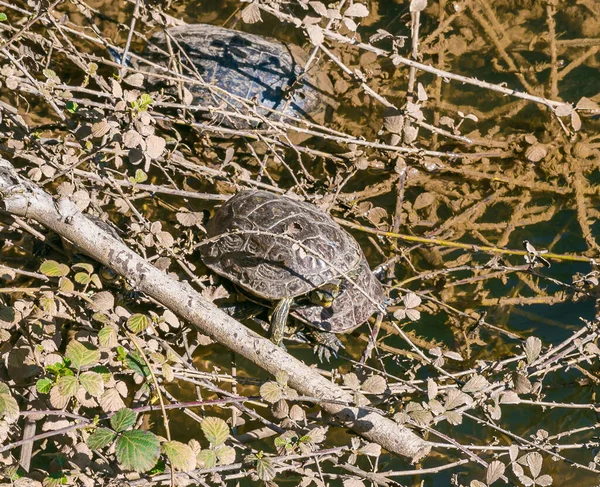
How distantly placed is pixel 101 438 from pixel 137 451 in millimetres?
144

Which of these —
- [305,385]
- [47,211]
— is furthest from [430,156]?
[47,211]

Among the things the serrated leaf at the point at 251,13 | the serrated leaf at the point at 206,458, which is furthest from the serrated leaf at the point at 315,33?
the serrated leaf at the point at 206,458

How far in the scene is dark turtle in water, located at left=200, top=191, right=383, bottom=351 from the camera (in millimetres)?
3146

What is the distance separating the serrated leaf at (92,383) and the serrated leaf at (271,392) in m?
0.56

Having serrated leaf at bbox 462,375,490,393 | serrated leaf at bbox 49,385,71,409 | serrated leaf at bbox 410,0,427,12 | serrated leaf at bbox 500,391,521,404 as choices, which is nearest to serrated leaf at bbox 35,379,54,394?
serrated leaf at bbox 49,385,71,409

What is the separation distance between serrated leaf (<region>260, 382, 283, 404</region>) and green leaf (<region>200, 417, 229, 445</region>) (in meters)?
0.19

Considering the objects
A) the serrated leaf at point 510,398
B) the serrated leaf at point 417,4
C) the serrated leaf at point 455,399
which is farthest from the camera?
the serrated leaf at point 417,4

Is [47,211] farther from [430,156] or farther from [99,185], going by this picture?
[430,156]

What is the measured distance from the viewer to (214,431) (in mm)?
2027

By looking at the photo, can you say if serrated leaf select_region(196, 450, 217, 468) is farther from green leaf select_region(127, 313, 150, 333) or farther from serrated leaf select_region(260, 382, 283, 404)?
green leaf select_region(127, 313, 150, 333)

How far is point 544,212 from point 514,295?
0.63 metres

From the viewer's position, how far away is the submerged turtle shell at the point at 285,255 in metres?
3.15


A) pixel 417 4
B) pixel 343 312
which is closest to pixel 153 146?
pixel 343 312

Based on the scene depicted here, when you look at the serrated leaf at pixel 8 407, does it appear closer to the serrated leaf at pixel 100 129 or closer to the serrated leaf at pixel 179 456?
the serrated leaf at pixel 179 456
